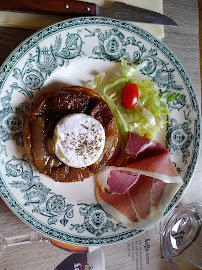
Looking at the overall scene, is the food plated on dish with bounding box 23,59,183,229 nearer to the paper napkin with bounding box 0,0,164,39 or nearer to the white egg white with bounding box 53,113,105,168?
the white egg white with bounding box 53,113,105,168

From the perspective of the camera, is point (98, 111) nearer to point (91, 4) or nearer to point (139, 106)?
point (139, 106)

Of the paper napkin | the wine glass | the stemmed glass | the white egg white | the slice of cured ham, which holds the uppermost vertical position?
the paper napkin

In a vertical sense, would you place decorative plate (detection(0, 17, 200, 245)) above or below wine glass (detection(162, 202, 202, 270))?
above

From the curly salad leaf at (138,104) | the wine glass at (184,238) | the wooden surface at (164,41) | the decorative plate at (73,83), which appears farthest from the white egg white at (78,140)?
the wine glass at (184,238)

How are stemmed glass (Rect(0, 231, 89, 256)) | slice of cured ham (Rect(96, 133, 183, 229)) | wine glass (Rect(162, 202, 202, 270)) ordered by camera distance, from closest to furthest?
stemmed glass (Rect(0, 231, 89, 256)) < slice of cured ham (Rect(96, 133, 183, 229)) < wine glass (Rect(162, 202, 202, 270))

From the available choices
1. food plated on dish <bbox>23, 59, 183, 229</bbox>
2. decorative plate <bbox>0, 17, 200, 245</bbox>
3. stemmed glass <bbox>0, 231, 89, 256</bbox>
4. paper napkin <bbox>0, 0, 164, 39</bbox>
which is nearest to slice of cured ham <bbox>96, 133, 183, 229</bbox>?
food plated on dish <bbox>23, 59, 183, 229</bbox>
